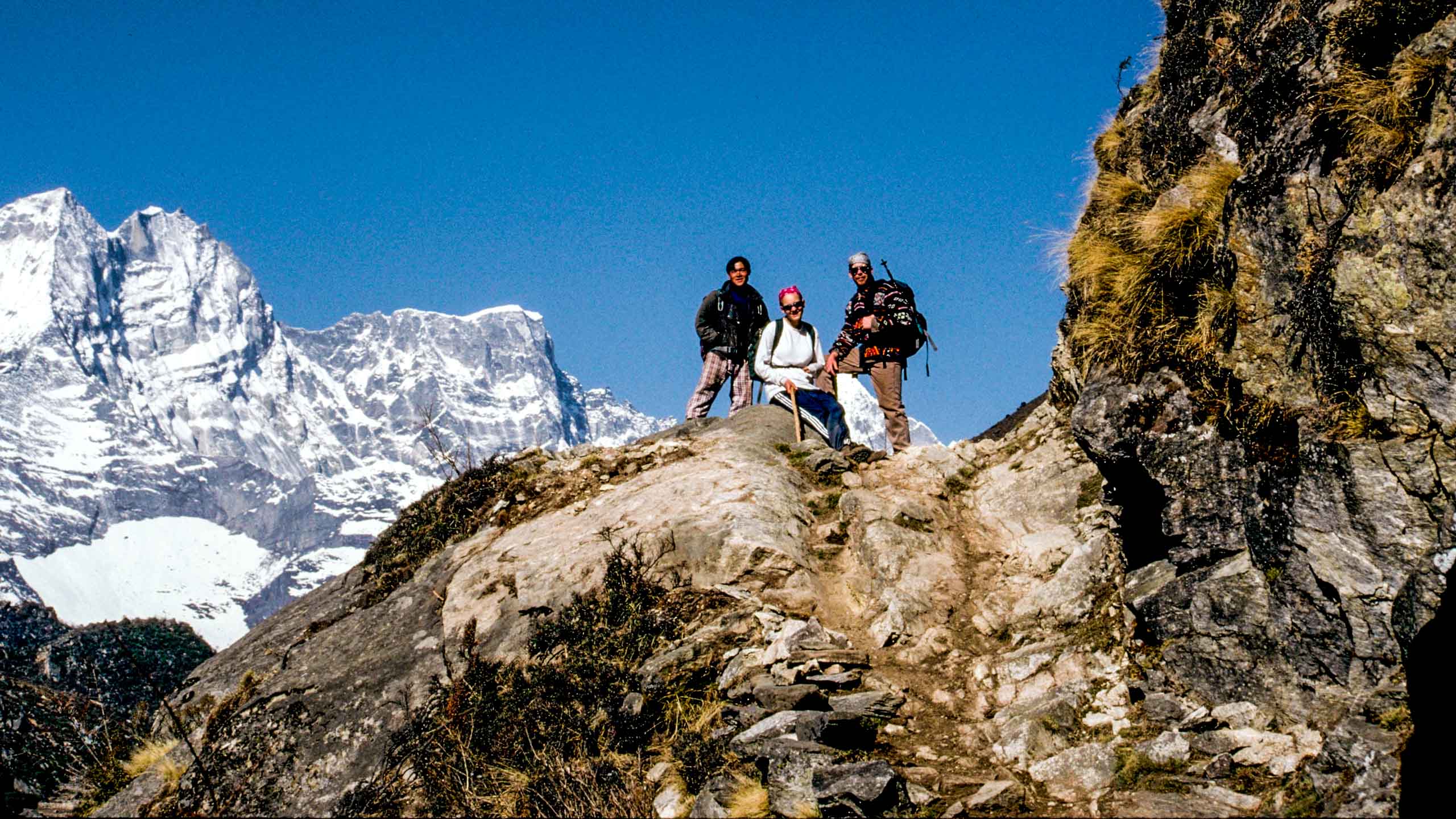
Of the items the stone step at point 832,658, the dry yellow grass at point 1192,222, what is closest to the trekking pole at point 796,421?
the stone step at point 832,658

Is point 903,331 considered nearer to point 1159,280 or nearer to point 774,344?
point 774,344

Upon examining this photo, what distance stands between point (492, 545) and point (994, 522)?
18.9ft

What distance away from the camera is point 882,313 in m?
14.4

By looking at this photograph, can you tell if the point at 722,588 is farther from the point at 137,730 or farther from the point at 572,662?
the point at 137,730

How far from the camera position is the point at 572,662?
9.48 m

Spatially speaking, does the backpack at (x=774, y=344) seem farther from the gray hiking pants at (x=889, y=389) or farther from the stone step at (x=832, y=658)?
the stone step at (x=832, y=658)

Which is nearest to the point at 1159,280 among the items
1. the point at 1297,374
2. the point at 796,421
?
the point at 1297,374

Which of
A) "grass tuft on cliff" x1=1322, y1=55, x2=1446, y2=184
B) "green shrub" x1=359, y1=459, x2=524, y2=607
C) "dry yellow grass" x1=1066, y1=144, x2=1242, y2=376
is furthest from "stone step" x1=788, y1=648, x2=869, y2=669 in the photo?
"green shrub" x1=359, y1=459, x2=524, y2=607

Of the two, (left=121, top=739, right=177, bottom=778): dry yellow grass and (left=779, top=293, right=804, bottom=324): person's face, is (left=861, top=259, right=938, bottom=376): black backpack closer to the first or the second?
(left=779, top=293, right=804, bottom=324): person's face

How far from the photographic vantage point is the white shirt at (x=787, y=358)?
1518 centimetres

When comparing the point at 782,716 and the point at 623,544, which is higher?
the point at 623,544

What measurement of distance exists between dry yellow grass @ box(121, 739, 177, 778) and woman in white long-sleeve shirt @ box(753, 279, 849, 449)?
8.67m

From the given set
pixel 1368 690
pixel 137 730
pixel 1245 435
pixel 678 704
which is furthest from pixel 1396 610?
pixel 137 730

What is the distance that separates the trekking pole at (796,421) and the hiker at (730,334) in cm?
111
